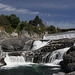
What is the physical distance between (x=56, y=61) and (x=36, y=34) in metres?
24.8

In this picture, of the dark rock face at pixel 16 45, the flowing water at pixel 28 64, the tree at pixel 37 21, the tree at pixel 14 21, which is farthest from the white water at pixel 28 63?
the tree at pixel 37 21

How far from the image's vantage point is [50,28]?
55656 mm

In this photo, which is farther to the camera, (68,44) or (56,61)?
(68,44)

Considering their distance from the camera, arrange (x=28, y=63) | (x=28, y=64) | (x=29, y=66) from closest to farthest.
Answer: (x=29, y=66), (x=28, y=64), (x=28, y=63)

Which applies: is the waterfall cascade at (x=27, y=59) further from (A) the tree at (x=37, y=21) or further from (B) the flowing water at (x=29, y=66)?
(A) the tree at (x=37, y=21)

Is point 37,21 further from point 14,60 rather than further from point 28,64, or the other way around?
point 28,64

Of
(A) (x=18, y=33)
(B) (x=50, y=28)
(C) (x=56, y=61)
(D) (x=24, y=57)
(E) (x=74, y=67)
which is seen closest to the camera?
(E) (x=74, y=67)

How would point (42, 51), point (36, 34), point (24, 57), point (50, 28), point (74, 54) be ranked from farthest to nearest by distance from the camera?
1. point (50, 28)
2. point (36, 34)
3. point (42, 51)
4. point (24, 57)
5. point (74, 54)

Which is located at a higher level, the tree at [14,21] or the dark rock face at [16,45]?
the tree at [14,21]

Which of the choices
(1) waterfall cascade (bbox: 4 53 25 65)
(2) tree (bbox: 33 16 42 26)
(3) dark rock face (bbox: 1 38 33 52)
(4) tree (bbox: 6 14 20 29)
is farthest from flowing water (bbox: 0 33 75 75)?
(2) tree (bbox: 33 16 42 26)

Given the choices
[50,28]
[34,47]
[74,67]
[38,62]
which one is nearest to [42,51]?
[38,62]

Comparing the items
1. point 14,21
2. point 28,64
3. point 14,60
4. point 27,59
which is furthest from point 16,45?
point 14,21

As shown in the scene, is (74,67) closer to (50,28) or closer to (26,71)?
(26,71)

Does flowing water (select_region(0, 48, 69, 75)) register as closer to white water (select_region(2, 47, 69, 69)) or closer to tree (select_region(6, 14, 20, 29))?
white water (select_region(2, 47, 69, 69))
